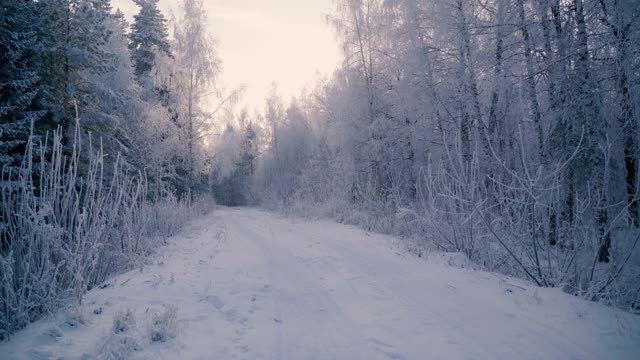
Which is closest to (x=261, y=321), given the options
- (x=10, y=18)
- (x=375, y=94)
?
(x=10, y=18)

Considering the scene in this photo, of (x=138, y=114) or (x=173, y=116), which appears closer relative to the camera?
A: (x=138, y=114)

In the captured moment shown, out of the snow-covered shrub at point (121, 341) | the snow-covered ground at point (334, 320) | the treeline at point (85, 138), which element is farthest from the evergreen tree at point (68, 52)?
the snow-covered shrub at point (121, 341)

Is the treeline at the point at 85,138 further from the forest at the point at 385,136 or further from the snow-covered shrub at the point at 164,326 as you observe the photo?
the snow-covered shrub at the point at 164,326

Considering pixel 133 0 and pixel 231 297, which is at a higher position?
pixel 133 0

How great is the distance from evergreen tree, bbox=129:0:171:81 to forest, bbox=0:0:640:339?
0.11m

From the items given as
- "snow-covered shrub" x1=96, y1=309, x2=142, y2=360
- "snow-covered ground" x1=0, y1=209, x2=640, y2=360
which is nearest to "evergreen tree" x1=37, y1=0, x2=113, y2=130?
"snow-covered ground" x1=0, y1=209, x2=640, y2=360

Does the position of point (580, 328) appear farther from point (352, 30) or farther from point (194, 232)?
point (352, 30)

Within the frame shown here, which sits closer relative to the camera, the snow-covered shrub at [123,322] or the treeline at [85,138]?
the snow-covered shrub at [123,322]

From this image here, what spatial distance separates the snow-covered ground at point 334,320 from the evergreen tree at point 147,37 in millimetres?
15956

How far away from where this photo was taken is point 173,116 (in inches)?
652

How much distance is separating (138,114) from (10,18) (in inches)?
221

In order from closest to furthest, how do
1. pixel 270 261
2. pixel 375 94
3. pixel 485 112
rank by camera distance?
pixel 270 261
pixel 485 112
pixel 375 94

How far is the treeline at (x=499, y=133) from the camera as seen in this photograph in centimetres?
353

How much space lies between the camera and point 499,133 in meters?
10.5
